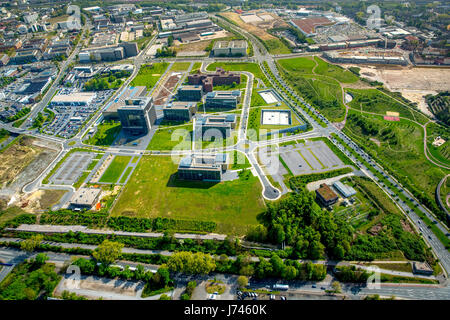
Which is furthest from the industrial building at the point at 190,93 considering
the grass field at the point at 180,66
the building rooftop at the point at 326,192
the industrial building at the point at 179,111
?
the building rooftop at the point at 326,192

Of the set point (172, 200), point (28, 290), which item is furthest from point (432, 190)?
point (28, 290)

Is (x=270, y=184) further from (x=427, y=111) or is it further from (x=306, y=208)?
(x=427, y=111)

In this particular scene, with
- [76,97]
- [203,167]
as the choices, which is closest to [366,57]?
[203,167]

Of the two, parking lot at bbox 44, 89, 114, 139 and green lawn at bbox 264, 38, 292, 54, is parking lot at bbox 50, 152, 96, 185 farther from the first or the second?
green lawn at bbox 264, 38, 292, 54

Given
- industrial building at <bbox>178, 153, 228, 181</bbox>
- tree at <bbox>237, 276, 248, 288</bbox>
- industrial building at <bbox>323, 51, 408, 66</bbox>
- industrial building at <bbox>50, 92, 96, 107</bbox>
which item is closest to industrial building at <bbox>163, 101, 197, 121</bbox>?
industrial building at <bbox>178, 153, 228, 181</bbox>

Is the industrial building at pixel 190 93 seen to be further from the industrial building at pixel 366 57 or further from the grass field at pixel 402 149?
the industrial building at pixel 366 57

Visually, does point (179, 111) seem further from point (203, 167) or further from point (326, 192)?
point (326, 192)
